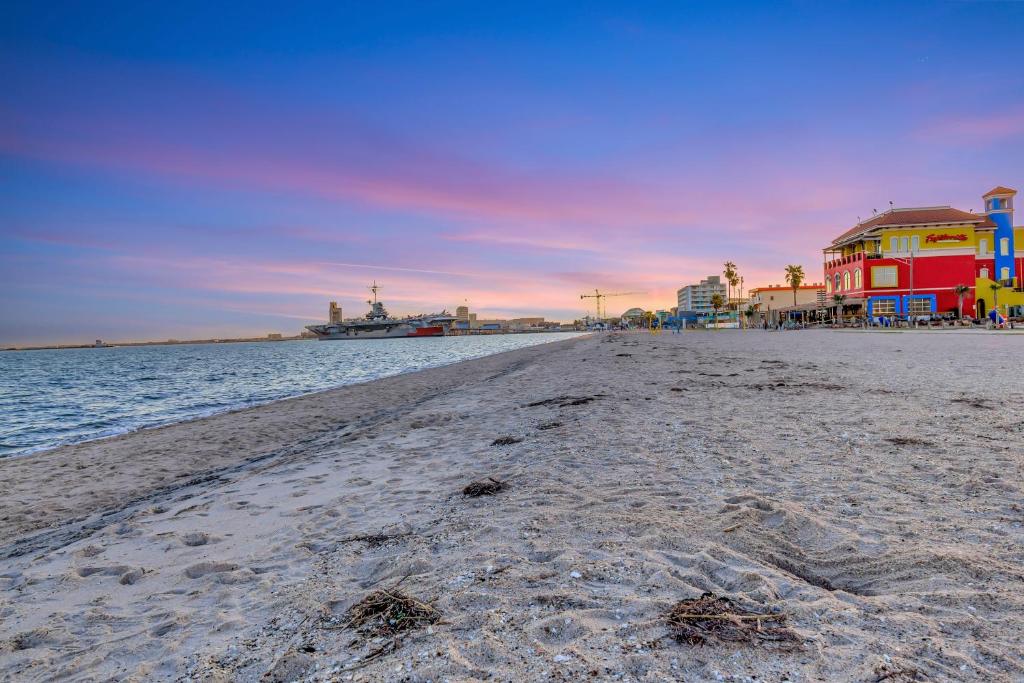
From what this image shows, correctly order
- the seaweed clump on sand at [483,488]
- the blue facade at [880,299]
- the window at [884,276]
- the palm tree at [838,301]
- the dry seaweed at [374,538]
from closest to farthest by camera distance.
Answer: the dry seaweed at [374,538], the seaweed clump on sand at [483,488], the window at [884,276], the blue facade at [880,299], the palm tree at [838,301]

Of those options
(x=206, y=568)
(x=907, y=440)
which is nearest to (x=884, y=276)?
(x=907, y=440)

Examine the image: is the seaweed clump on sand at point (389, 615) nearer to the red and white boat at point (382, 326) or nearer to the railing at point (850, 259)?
the railing at point (850, 259)

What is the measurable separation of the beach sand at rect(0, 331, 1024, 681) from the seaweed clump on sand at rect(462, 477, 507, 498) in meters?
0.20

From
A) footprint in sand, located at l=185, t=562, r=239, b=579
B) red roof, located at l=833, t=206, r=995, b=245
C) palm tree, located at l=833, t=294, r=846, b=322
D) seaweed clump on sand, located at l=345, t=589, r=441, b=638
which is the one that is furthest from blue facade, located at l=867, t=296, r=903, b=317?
footprint in sand, located at l=185, t=562, r=239, b=579

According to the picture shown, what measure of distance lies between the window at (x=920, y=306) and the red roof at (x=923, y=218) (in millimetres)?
9272

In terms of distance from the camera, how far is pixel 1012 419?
26.2ft

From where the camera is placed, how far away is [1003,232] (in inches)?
2515

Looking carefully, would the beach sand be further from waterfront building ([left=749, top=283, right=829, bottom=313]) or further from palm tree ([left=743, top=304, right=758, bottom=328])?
waterfront building ([left=749, top=283, right=829, bottom=313])

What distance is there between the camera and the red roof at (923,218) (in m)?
62.6

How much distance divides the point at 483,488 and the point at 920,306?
250 feet

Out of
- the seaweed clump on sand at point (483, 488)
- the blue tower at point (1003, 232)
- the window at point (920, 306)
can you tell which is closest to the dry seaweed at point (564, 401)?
the seaweed clump on sand at point (483, 488)

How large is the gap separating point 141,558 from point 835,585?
226 inches

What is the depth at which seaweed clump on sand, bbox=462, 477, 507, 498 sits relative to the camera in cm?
571

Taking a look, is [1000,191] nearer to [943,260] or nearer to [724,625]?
[943,260]
